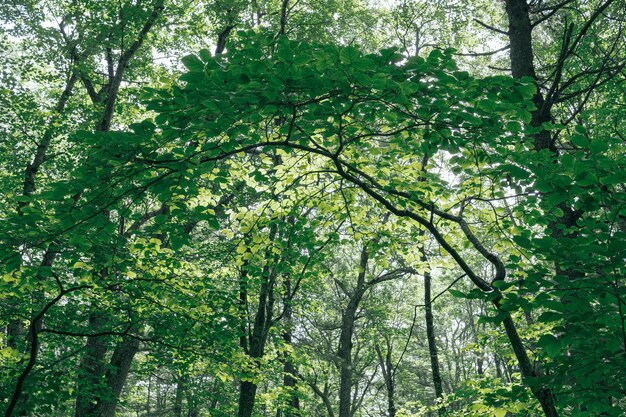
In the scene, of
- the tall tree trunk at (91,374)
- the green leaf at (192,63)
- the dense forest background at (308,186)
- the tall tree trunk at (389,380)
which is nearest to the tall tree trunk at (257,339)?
the dense forest background at (308,186)

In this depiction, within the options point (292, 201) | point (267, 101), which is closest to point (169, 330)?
point (292, 201)

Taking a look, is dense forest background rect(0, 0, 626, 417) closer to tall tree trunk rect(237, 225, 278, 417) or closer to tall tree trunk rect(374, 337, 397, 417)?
tall tree trunk rect(237, 225, 278, 417)

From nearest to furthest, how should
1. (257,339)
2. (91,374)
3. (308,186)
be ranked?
1. (308,186)
2. (91,374)
3. (257,339)

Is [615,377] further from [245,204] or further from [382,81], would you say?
[245,204]

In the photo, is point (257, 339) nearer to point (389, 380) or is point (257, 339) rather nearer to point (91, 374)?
point (91, 374)

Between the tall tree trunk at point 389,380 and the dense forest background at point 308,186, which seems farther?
the tall tree trunk at point 389,380

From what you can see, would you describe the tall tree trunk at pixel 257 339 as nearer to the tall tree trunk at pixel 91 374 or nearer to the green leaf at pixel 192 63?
the tall tree trunk at pixel 91 374

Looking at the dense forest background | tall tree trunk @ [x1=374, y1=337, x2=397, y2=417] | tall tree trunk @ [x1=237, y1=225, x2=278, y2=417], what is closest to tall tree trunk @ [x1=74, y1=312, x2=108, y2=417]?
the dense forest background

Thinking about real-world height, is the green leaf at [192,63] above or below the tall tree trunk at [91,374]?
above

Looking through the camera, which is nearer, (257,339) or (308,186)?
(308,186)

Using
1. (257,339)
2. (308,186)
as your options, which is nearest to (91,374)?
(257,339)

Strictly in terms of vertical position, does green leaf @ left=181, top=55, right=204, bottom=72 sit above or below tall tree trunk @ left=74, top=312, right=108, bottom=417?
above

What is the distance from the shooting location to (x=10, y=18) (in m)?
→ 12.9

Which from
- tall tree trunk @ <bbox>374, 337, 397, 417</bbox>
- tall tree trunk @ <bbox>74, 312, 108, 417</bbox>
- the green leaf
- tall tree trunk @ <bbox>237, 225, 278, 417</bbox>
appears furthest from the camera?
tall tree trunk @ <bbox>374, 337, 397, 417</bbox>
